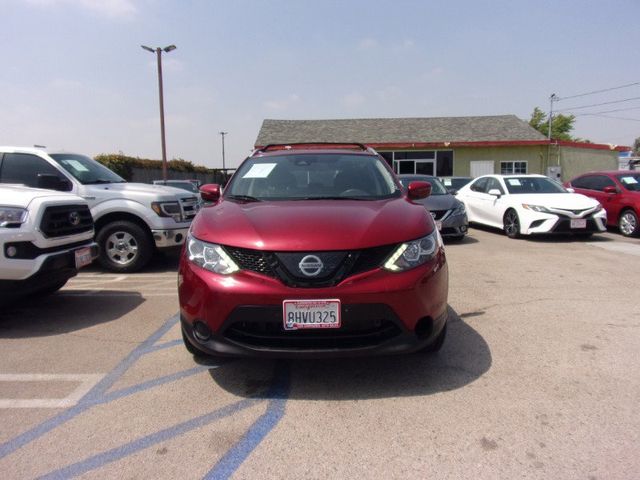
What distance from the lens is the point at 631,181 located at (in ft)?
35.6

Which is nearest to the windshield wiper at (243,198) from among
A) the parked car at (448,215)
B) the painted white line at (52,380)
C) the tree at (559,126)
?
the painted white line at (52,380)

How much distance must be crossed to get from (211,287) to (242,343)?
38 centimetres

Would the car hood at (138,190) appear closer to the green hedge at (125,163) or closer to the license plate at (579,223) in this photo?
the license plate at (579,223)

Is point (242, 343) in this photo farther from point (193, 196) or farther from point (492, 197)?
point (492, 197)

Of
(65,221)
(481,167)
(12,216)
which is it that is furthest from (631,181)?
(481,167)

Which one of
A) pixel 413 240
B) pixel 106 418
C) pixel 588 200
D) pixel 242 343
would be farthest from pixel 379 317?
pixel 588 200

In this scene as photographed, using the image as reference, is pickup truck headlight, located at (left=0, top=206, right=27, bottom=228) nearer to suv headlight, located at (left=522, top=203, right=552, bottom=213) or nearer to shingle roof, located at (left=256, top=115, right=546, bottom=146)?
suv headlight, located at (left=522, top=203, right=552, bottom=213)

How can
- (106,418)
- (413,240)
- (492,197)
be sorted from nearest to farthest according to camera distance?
(106,418) < (413,240) < (492,197)

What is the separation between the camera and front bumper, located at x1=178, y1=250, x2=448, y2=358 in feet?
8.92

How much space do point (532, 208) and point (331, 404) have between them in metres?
8.12

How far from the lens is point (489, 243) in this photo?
9.57 meters

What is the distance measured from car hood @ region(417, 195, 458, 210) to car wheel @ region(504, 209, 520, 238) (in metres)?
1.39

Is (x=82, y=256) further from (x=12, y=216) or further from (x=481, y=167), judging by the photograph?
(x=481, y=167)

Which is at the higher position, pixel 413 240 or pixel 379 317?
pixel 413 240
